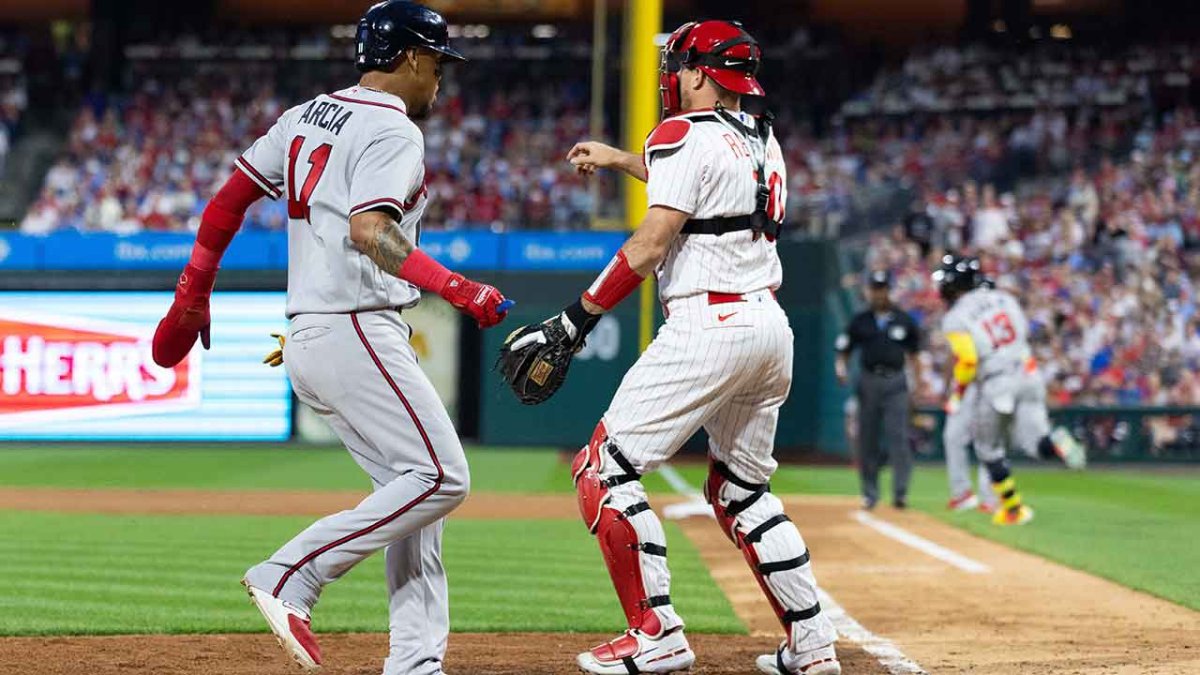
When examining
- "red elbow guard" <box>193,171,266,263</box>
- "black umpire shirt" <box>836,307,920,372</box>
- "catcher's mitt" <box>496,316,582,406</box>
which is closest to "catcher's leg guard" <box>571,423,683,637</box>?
"catcher's mitt" <box>496,316,582,406</box>

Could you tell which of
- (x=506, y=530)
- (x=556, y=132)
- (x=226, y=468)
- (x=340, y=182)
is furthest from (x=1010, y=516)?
(x=556, y=132)

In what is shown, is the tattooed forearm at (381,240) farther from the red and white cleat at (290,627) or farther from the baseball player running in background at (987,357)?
the baseball player running in background at (987,357)

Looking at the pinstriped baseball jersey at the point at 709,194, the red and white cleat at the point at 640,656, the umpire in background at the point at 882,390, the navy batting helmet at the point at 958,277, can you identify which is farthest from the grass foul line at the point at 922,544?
the pinstriped baseball jersey at the point at 709,194

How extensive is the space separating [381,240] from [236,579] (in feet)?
14.4

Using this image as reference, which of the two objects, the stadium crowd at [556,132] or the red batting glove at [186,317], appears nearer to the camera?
the red batting glove at [186,317]

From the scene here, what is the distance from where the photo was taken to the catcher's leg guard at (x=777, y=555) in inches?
206

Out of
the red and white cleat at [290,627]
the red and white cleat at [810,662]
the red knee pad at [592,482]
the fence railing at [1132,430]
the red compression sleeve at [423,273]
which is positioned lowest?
the fence railing at [1132,430]

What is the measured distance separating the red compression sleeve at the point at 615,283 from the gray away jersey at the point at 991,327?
830cm

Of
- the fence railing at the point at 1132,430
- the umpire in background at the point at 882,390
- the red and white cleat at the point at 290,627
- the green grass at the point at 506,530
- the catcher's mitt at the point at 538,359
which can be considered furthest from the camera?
the fence railing at the point at 1132,430

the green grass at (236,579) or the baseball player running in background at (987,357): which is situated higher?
the baseball player running in background at (987,357)

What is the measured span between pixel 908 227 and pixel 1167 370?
404 centimetres

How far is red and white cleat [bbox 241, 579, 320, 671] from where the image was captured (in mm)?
4406

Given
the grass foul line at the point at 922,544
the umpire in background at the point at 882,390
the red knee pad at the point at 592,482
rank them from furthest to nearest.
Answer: the umpire in background at the point at 882,390, the grass foul line at the point at 922,544, the red knee pad at the point at 592,482

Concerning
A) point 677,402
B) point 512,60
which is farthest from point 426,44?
point 512,60
